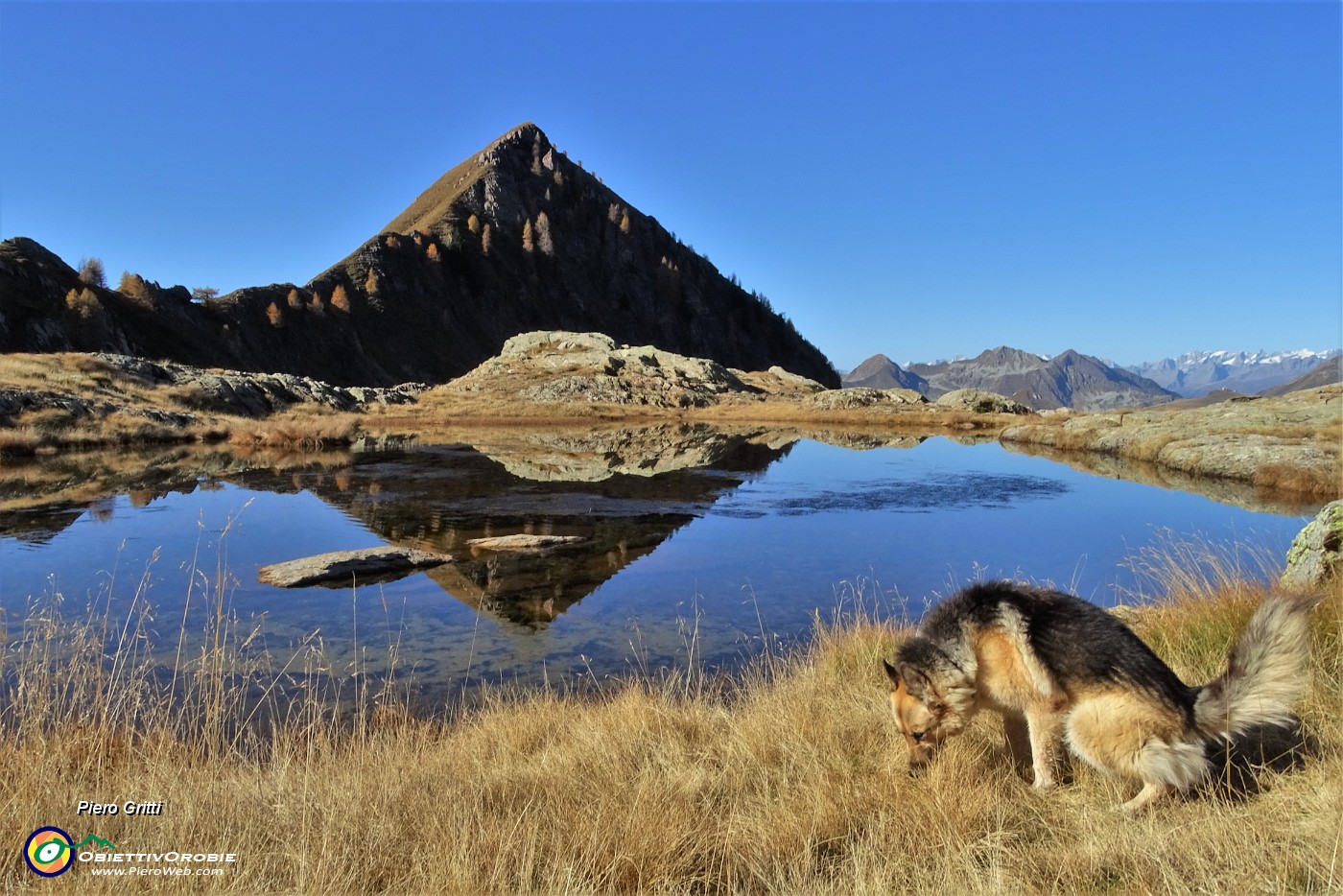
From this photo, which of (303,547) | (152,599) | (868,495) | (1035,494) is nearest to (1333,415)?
(1035,494)

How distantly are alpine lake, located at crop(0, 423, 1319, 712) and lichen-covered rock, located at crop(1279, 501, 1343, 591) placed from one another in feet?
5.13

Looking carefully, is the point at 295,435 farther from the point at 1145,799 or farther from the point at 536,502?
the point at 1145,799

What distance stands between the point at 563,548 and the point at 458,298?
107 meters

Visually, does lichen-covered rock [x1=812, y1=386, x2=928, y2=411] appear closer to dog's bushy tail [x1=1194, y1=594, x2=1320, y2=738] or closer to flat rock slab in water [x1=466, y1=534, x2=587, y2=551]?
flat rock slab in water [x1=466, y1=534, x2=587, y2=551]

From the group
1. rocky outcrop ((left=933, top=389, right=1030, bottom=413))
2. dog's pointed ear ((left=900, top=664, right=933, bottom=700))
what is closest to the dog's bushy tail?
dog's pointed ear ((left=900, top=664, right=933, bottom=700))

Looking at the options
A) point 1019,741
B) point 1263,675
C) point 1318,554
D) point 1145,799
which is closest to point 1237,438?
point 1318,554

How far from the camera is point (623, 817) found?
12.4 ft

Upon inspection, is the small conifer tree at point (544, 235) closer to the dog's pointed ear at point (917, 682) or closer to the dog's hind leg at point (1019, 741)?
the dog's hind leg at point (1019, 741)

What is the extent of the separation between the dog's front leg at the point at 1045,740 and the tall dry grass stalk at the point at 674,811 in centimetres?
10

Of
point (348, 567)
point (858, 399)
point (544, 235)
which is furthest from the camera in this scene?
point (544, 235)

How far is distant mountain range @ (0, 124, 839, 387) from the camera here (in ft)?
222

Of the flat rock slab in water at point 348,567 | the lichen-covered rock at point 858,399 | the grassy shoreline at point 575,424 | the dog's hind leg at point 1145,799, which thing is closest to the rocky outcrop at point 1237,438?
the grassy shoreline at point 575,424

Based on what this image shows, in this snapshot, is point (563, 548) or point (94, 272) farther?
point (94, 272)

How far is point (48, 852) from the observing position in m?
3.44
